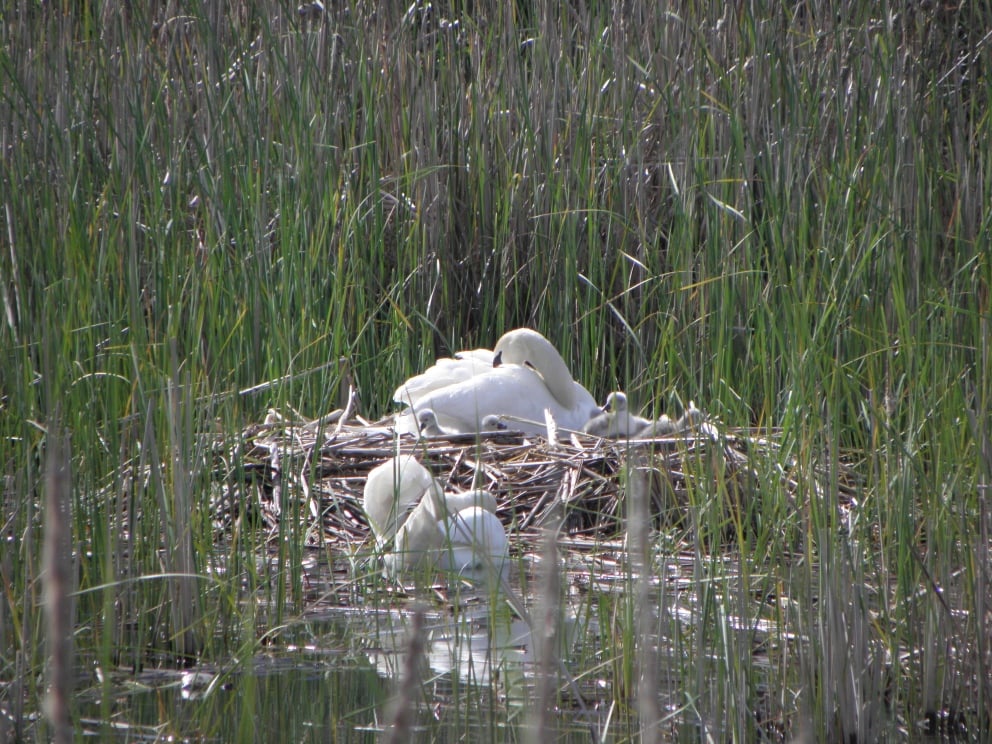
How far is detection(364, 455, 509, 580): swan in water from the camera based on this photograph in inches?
113

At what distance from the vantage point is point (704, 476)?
2.54 metres

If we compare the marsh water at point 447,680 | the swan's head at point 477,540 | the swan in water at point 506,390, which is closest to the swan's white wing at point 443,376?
the swan in water at point 506,390

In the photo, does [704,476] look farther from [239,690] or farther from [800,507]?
[239,690]

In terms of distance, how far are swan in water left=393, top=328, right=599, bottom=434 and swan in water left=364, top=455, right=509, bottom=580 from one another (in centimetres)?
47

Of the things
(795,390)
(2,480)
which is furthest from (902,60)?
(2,480)

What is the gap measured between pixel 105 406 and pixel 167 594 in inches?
15.5

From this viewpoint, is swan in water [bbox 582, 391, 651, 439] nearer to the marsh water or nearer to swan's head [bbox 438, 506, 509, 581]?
swan's head [bbox 438, 506, 509, 581]

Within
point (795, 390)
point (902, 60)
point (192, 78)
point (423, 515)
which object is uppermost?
point (192, 78)

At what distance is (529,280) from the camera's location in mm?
4637

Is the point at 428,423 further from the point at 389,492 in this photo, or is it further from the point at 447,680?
the point at 447,680

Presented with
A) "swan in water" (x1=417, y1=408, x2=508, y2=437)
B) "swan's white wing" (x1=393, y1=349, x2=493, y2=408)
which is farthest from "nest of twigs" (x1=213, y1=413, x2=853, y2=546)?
"swan's white wing" (x1=393, y1=349, x2=493, y2=408)

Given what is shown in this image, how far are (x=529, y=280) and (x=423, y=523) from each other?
1735 mm

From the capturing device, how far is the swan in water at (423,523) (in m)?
2.87

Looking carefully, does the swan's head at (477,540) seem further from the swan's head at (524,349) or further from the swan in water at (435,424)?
the swan's head at (524,349)
